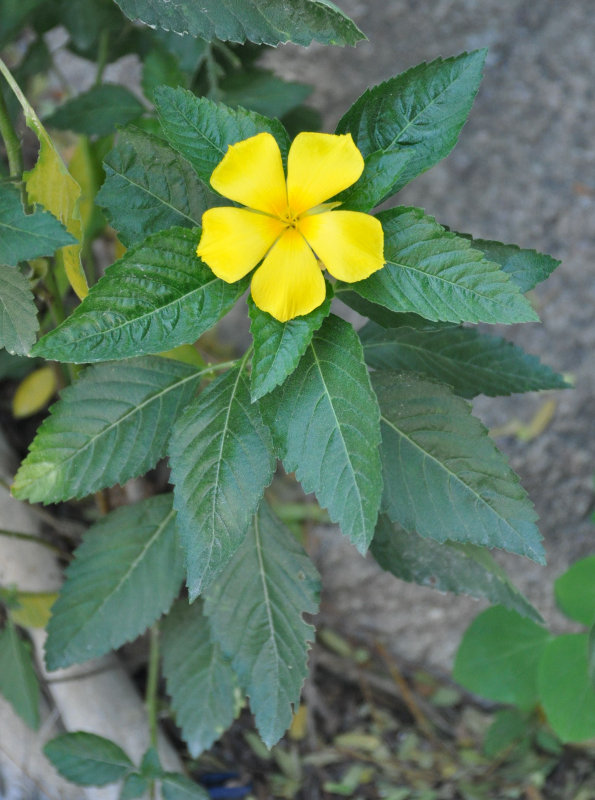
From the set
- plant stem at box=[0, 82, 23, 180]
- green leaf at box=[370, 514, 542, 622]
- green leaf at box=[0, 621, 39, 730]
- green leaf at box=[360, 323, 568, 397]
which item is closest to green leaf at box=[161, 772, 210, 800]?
green leaf at box=[0, 621, 39, 730]

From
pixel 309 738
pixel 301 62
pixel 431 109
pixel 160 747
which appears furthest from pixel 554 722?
pixel 301 62

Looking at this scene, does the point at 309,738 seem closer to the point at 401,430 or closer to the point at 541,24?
the point at 401,430

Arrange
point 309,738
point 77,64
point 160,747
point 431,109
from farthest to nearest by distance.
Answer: point 77,64 → point 309,738 → point 160,747 → point 431,109

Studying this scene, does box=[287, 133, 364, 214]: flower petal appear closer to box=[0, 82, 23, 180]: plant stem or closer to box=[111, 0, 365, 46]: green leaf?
box=[111, 0, 365, 46]: green leaf

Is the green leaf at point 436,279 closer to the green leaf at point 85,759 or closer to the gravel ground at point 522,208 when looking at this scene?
the green leaf at point 85,759

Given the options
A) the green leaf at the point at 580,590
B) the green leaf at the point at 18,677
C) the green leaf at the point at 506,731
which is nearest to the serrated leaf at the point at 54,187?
the green leaf at the point at 18,677
